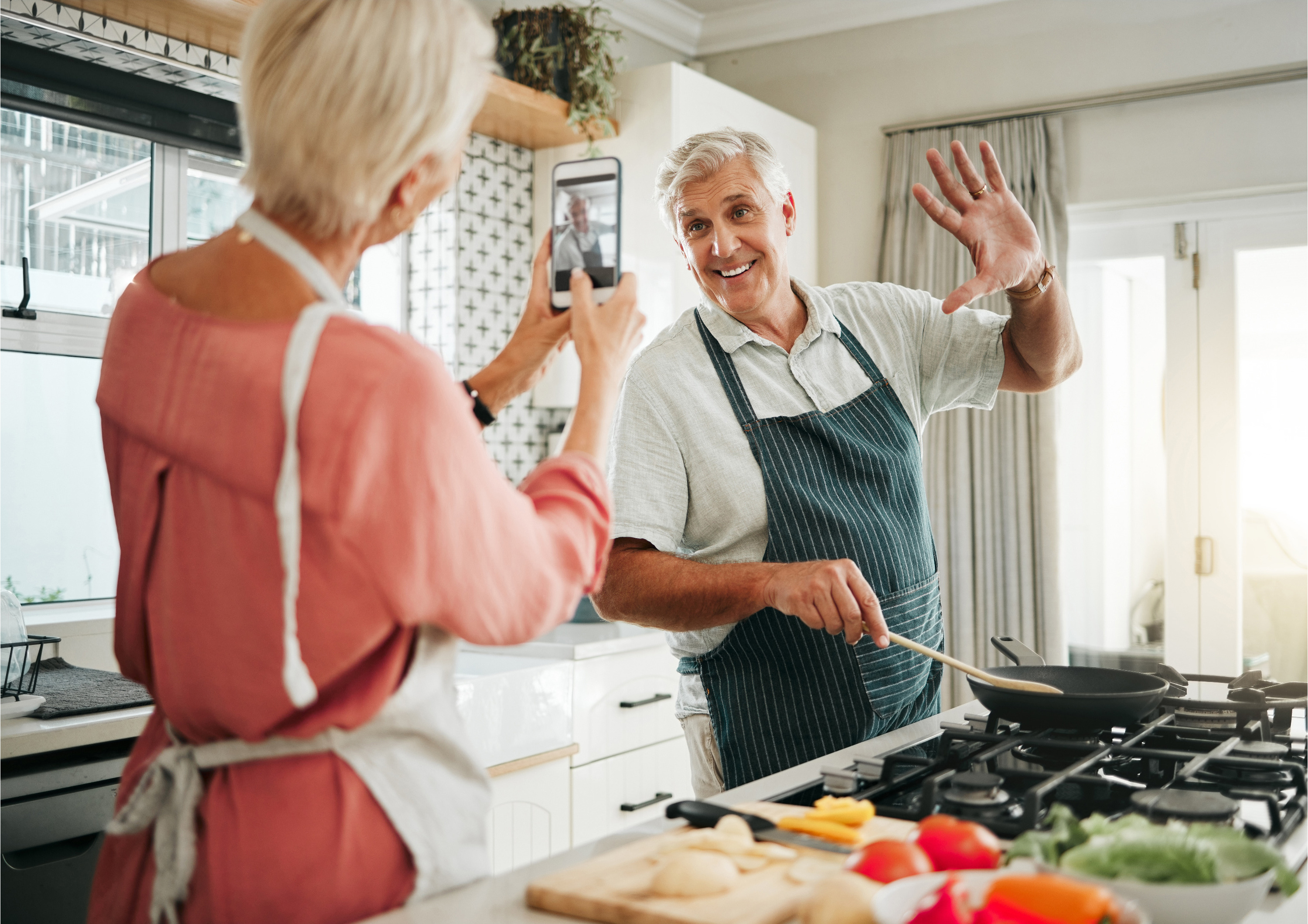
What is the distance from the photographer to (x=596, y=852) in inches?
37.4

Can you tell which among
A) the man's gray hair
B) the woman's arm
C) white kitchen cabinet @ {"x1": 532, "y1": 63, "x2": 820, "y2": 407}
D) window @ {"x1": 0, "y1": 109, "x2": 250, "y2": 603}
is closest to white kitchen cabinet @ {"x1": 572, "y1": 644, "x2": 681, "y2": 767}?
white kitchen cabinet @ {"x1": 532, "y1": 63, "x2": 820, "y2": 407}

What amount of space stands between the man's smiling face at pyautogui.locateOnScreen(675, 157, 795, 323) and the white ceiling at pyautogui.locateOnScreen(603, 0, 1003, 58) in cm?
221

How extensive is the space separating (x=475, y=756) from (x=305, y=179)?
0.44 metres

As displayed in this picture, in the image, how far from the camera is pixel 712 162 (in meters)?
1.66

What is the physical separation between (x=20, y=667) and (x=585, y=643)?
1.13 meters

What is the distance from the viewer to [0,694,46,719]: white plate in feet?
5.59

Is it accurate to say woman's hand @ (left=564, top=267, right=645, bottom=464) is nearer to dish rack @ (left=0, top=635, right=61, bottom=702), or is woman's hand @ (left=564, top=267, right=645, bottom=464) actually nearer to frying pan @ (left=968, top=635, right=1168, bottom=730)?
frying pan @ (left=968, top=635, right=1168, bottom=730)

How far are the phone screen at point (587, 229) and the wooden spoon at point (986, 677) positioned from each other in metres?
0.51

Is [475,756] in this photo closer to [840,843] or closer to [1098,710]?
[840,843]

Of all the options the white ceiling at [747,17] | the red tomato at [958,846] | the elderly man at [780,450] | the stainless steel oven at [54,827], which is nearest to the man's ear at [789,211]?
the elderly man at [780,450]

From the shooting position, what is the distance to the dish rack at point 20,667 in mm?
1823

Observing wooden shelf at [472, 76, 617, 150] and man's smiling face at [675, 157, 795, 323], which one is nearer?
man's smiling face at [675, 157, 795, 323]

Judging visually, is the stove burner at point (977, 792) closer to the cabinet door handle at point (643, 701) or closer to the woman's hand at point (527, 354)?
the woman's hand at point (527, 354)

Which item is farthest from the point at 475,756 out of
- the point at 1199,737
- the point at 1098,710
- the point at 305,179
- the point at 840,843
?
the point at 1199,737
